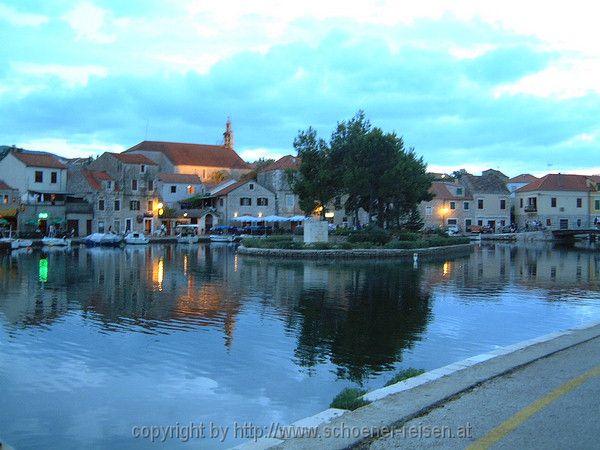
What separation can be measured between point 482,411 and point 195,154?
312ft

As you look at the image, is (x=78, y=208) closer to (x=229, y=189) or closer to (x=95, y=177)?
(x=95, y=177)

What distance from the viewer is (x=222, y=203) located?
83.9 meters

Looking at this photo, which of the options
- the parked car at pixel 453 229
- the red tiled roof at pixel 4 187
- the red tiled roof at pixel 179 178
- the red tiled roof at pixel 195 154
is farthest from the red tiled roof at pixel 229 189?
the parked car at pixel 453 229

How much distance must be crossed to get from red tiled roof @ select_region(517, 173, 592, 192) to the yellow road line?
307 feet

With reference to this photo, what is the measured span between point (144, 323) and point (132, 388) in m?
7.29

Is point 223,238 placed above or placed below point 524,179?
below

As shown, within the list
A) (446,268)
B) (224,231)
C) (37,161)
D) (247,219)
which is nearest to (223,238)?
(224,231)

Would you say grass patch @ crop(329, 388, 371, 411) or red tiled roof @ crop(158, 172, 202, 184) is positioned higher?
red tiled roof @ crop(158, 172, 202, 184)

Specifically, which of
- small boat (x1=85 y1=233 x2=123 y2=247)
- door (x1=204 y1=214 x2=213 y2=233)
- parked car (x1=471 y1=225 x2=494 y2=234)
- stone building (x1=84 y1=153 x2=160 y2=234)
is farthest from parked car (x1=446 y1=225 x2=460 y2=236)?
small boat (x1=85 y1=233 x2=123 y2=247)

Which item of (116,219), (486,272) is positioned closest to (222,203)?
(116,219)

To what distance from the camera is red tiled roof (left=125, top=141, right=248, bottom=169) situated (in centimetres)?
9681

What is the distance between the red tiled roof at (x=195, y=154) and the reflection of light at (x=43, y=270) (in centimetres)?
5207

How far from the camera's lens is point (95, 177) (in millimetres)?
77000

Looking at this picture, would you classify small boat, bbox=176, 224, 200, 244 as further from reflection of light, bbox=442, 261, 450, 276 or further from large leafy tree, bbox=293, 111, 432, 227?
reflection of light, bbox=442, 261, 450, 276
